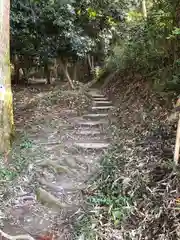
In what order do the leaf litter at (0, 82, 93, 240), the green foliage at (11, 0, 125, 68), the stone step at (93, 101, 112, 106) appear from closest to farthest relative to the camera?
1. the leaf litter at (0, 82, 93, 240)
2. the stone step at (93, 101, 112, 106)
3. the green foliage at (11, 0, 125, 68)

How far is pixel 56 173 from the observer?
4668 mm

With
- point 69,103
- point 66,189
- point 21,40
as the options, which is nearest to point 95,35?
point 21,40

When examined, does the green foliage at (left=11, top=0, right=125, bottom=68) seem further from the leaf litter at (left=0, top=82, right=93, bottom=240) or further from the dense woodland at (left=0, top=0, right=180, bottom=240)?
the leaf litter at (left=0, top=82, right=93, bottom=240)

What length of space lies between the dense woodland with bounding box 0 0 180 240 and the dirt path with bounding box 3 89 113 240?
17.8 inches

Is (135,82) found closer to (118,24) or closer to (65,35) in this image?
(65,35)

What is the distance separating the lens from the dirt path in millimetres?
3614

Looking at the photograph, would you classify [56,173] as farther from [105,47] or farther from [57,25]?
[105,47]

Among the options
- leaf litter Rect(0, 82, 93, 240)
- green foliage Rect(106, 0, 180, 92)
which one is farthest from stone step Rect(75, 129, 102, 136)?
green foliage Rect(106, 0, 180, 92)

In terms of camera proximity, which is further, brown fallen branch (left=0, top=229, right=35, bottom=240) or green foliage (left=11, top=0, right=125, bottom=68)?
green foliage (left=11, top=0, right=125, bottom=68)

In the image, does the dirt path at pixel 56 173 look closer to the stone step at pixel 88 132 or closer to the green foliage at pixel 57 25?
the stone step at pixel 88 132

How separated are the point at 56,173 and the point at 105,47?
9557mm

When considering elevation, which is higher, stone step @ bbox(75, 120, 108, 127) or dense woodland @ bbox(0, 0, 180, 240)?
dense woodland @ bbox(0, 0, 180, 240)

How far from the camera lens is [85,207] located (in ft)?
12.1

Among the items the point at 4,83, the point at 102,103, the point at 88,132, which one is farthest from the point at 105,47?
the point at 4,83
